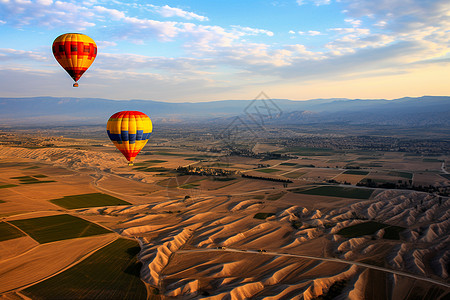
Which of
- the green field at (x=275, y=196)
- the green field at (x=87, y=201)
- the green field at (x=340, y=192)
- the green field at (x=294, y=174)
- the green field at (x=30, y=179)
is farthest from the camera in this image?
the green field at (x=294, y=174)

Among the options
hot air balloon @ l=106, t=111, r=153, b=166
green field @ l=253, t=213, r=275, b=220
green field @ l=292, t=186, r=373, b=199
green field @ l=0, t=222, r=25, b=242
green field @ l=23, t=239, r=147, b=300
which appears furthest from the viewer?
green field @ l=292, t=186, r=373, b=199

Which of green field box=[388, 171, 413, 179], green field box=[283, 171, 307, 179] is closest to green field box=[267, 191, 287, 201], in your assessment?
green field box=[283, 171, 307, 179]

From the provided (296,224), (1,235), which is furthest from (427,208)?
(1,235)

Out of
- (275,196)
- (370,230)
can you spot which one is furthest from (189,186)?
(370,230)

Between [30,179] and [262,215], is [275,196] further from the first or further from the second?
[30,179]

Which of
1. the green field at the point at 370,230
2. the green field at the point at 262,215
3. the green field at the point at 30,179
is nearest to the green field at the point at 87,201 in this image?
the green field at the point at 30,179

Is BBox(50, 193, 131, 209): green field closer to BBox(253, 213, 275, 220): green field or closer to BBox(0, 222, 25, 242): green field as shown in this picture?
BBox(0, 222, 25, 242): green field

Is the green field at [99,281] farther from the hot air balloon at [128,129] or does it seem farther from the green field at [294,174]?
the green field at [294,174]
